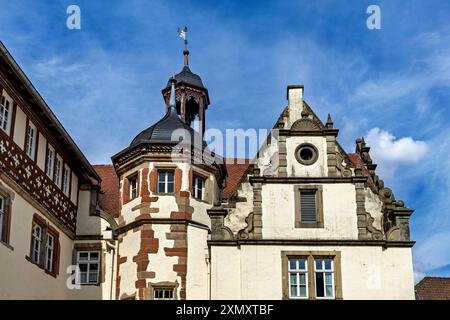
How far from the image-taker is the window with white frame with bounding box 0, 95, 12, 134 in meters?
19.8

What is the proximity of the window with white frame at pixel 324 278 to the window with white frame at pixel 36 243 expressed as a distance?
848 centimetres

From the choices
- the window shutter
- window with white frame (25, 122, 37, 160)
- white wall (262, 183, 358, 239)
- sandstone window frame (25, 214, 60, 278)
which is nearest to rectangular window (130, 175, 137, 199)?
sandstone window frame (25, 214, 60, 278)

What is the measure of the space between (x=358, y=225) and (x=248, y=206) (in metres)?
3.53

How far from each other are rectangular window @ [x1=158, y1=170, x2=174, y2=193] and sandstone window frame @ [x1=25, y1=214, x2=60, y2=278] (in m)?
3.88

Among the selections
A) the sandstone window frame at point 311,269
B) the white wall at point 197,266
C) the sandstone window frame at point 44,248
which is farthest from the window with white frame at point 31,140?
the sandstone window frame at point 311,269

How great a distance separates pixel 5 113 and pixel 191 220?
7719mm

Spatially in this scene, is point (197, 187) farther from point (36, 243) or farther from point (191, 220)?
point (36, 243)

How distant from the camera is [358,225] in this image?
76.1 ft

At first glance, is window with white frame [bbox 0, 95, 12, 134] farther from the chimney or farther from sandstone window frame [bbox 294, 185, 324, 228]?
the chimney

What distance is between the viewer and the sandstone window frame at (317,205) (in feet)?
76.1

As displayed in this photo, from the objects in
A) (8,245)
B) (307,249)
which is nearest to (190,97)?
(307,249)
